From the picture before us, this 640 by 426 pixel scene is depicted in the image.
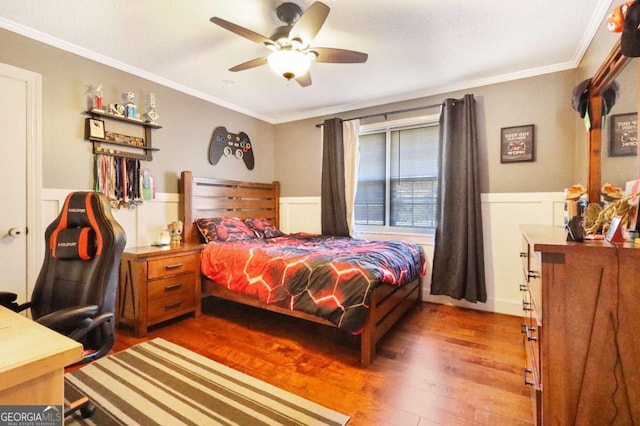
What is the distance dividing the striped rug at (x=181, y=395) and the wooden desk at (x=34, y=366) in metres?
1.03

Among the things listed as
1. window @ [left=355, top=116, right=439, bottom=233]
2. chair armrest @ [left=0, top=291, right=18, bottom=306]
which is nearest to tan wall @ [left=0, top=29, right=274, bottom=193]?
chair armrest @ [left=0, top=291, right=18, bottom=306]

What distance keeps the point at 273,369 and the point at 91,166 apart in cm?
230

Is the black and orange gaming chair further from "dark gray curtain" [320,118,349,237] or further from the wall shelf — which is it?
"dark gray curtain" [320,118,349,237]

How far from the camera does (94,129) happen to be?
2.55m

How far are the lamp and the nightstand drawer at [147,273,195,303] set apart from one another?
2023mm

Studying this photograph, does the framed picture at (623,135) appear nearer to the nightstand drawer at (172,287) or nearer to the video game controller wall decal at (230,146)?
the nightstand drawer at (172,287)

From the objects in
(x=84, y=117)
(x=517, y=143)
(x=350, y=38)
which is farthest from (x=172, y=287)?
(x=517, y=143)

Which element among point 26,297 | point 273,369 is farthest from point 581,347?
point 26,297

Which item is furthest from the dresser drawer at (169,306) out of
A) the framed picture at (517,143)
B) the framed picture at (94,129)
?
the framed picture at (517,143)

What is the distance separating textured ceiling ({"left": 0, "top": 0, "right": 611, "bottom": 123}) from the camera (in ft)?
6.49

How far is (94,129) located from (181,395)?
2.26m

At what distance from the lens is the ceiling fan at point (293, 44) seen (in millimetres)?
1828

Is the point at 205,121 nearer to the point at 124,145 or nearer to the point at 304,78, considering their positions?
the point at 124,145

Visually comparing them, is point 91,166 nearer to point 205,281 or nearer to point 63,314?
point 205,281
